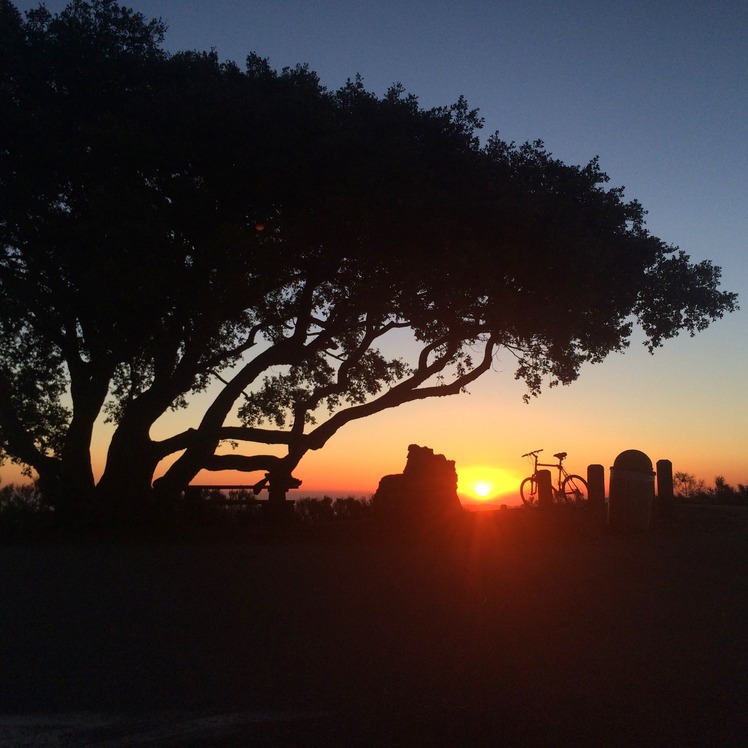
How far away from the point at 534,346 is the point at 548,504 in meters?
3.98

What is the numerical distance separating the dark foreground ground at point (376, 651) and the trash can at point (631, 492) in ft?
11.4

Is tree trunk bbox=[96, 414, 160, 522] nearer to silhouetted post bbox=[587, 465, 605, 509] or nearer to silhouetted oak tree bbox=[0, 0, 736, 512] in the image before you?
silhouetted oak tree bbox=[0, 0, 736, 512]

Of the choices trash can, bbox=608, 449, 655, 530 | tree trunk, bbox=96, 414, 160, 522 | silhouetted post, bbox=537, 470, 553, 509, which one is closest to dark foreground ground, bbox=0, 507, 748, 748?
trash can, bbox=608, 449, 655, 530

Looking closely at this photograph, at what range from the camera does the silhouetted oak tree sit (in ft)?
50.0

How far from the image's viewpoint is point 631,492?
16.2 metres

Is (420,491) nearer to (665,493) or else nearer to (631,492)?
(631,492)

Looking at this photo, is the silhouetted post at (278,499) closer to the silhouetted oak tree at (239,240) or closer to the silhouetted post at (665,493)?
the silhouetted oak tree at (239,240)

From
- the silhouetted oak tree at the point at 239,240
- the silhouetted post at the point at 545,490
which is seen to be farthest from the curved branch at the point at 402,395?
the silhouetted post at the point at 545,490

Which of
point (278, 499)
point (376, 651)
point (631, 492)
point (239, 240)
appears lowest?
point (376, 651)

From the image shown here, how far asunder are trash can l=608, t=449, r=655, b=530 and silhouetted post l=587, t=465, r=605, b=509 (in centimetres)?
245

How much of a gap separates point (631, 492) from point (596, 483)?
3139mm

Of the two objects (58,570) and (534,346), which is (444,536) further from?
(58,570)

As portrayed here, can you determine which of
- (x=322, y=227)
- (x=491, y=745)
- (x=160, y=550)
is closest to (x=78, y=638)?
(x=491, y=745)

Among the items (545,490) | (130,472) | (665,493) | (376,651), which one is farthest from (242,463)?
(376,651)
